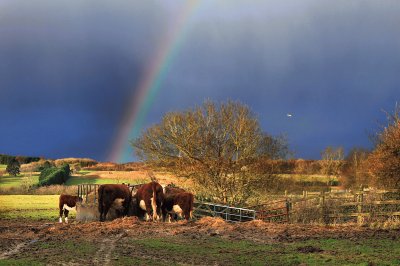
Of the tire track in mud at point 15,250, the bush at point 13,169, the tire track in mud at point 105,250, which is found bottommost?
the tire track in mud at point 15,250

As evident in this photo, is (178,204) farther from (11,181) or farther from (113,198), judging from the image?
(11,181)

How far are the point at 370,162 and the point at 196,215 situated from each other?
11299mm

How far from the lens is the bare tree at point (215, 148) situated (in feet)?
112

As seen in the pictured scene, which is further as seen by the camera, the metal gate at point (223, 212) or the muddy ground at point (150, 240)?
the metal gate at point (223, 212)

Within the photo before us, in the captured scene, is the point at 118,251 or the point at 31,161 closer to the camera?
the point at 118,251

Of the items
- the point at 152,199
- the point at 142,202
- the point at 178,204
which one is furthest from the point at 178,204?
the point at 142,202

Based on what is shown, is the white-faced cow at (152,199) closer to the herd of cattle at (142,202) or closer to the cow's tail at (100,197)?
the herd of cattle at (142,202)

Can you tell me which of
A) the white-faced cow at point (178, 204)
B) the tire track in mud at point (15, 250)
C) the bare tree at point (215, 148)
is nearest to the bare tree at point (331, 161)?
the bare tree at point (215, 148)

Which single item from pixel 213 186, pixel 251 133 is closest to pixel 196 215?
pixel 213 186

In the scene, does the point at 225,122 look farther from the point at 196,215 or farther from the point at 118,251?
the point at 118,251

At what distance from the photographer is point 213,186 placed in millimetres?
34500

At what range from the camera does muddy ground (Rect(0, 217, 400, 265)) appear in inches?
569

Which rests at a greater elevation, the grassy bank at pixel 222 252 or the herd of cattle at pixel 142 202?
the herd of cattle at pixel 142 202

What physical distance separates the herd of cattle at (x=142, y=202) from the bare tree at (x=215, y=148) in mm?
8431
